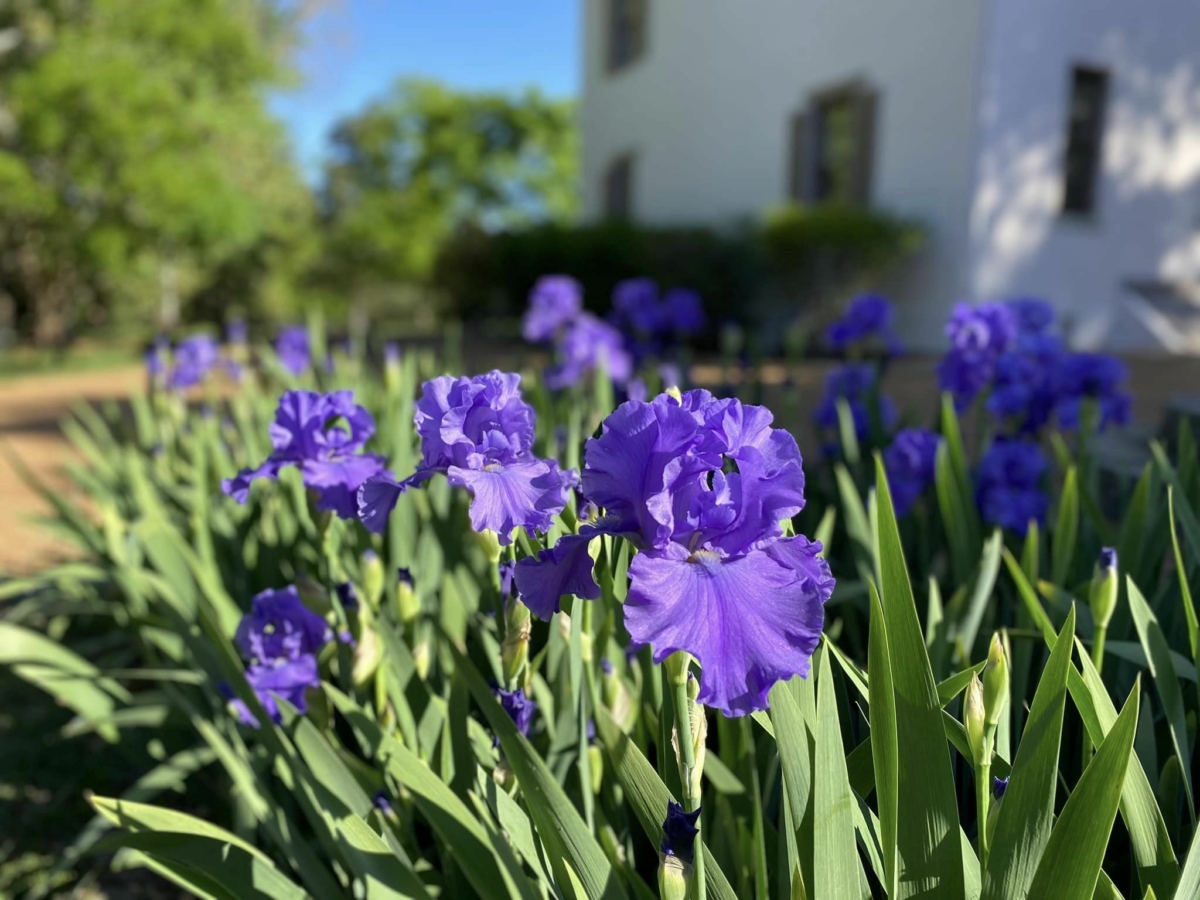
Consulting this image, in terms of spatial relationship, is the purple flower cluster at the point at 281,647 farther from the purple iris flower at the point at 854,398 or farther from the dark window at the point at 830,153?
the dark window at the point at 830,153

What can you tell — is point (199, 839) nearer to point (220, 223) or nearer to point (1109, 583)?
point (1109, 583)

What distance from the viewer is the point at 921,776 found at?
865 millimetres

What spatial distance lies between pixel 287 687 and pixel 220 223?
458 inches

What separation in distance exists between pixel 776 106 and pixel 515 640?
993 centimetres

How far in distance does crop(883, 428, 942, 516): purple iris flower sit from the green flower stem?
3.65 feet

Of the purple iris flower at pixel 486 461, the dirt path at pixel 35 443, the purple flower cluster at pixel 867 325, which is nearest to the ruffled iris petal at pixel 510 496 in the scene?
the purple iris flower at pixel 486 461

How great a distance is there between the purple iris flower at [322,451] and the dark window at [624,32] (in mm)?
12147

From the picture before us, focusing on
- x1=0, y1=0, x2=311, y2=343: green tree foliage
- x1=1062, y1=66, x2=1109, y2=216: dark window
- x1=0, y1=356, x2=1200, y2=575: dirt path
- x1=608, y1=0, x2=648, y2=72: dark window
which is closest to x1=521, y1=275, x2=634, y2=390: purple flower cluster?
x1=0, y1=356, x2=1200, y2=575: dirt path

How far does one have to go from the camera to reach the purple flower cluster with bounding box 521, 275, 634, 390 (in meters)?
2.81

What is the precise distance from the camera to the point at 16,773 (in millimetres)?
2119

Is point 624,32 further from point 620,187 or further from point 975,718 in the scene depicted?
point 975,718

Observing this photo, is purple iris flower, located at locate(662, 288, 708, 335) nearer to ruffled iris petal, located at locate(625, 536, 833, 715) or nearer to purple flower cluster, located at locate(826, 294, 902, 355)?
purple flower cluster, located at locate(826, 294, 902, 355)

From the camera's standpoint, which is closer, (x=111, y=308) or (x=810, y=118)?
(x=810, y=118)

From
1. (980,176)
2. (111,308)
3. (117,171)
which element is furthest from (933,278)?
(111,308)
